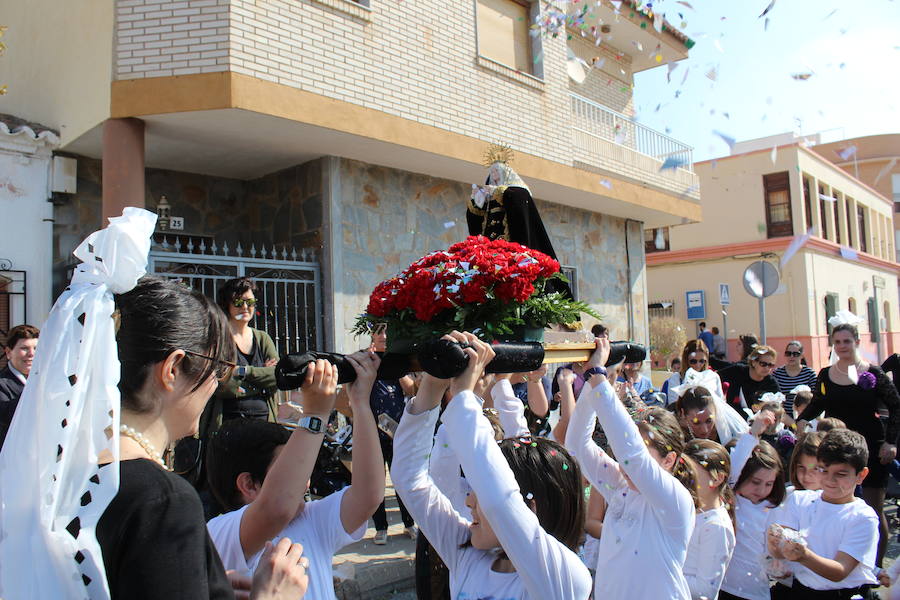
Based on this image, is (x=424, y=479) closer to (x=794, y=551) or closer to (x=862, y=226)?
(x=794, y=551)

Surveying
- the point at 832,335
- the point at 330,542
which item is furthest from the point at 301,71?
the point at 330,542

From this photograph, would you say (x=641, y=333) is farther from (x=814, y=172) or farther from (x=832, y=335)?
(x=814, y=172)

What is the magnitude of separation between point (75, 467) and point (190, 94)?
7.06 metres

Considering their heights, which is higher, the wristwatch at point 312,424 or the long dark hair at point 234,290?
the long dark hair at point 234,290

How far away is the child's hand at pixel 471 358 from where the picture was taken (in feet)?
6.22

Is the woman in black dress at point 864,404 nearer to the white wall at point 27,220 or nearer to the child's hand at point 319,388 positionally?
the child's hand at point 319,388

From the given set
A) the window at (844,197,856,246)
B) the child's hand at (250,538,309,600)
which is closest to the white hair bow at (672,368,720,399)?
the child's hand at (250,538,309,600)

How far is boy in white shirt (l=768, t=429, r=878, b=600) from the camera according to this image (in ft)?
10.7

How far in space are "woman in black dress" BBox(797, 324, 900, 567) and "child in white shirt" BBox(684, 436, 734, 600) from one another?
278 cm

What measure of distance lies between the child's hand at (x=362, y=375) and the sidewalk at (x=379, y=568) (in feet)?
9.36

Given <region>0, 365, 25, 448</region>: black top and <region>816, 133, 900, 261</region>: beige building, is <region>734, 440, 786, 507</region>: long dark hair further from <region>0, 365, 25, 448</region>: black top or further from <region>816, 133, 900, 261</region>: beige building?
<region>816, 133, 900, 261</region>: beige building

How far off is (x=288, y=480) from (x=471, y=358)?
2.13ft

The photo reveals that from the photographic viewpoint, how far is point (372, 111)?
8766 millimetres

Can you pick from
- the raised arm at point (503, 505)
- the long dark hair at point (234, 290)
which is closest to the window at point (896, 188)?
the long dark hair at point (234, 290)
